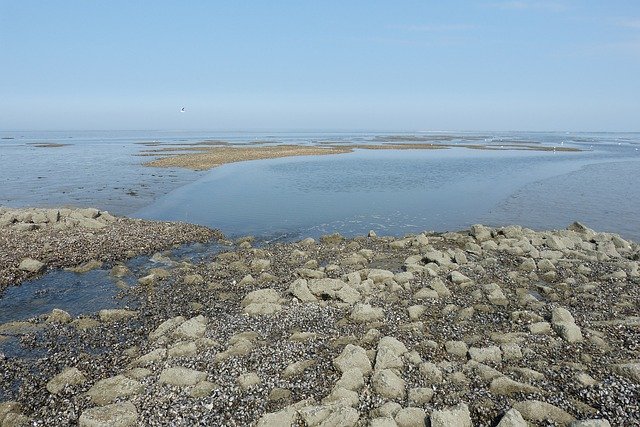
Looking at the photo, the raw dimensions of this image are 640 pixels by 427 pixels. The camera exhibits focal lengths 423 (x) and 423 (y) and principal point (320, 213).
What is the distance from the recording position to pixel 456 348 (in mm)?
13289

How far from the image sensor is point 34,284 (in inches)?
764

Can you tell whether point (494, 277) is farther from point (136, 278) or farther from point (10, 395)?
point (10, 395)

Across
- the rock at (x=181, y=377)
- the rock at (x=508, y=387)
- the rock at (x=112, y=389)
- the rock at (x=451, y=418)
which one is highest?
the rock at (x=451, y=418)

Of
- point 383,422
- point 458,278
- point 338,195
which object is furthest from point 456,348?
point 338,195

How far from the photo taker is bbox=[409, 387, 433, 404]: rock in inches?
426

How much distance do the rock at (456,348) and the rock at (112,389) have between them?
9110mm

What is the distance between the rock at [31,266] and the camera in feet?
66.8

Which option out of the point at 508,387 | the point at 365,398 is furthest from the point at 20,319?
the point at 508,387

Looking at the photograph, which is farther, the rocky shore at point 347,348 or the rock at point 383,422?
the rocky shore at point 347,348

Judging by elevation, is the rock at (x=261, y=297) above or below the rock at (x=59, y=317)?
above

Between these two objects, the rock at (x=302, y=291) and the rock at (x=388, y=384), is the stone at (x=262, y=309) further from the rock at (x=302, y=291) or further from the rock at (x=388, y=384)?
the rock at (x=388, y=384)

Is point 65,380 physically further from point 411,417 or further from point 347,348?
point 411,417

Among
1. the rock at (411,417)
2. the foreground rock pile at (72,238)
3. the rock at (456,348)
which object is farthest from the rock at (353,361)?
the foreground rock pile at (72,238)

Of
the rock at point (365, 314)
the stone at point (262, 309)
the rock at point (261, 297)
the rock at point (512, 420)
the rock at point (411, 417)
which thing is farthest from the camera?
the rock at point (261, 297)
